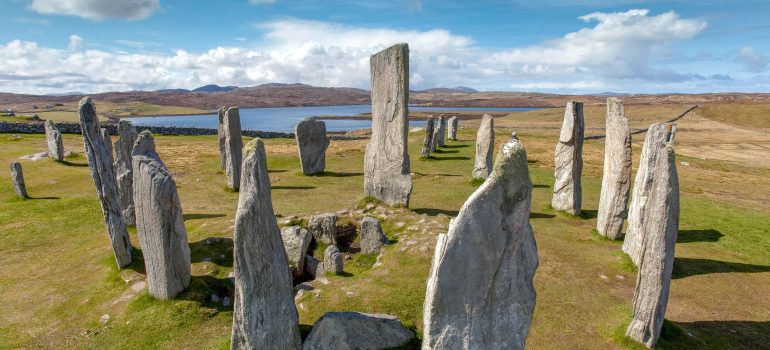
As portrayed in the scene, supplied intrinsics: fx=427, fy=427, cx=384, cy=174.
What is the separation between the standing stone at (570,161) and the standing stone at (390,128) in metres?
6.32

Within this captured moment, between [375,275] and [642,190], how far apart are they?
8.42 meters

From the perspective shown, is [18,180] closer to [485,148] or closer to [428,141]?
[485,148]

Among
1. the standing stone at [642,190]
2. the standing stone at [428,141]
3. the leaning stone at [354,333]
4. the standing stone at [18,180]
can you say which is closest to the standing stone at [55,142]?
the standing stone at [18,180]

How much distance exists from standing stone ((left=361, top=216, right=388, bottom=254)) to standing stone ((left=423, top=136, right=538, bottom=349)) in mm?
7064

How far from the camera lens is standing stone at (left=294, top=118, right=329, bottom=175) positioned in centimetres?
2561

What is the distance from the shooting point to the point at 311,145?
84.9 feet

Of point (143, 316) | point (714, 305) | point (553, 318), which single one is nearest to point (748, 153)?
point (714, 305)

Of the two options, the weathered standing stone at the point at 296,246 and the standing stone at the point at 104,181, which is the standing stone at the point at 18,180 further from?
the weathered standing stone at the point at 296,246

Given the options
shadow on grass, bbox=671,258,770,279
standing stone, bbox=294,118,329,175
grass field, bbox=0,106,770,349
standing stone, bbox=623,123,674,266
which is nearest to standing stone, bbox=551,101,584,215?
grass field, bbox=0,106,770,349

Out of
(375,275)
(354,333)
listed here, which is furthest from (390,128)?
(354,333)

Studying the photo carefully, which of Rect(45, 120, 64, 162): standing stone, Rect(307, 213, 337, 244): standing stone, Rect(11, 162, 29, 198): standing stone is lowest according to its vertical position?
Rect(307, 213, 337, 244): standing stone

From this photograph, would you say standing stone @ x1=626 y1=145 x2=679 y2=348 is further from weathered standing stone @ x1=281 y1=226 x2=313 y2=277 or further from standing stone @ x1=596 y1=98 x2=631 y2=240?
weathered standing stone @ x1=281 y1=226 x2=313 y2=277

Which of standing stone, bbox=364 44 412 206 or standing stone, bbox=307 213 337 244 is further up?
standing stone, bbox=364 44 412 206

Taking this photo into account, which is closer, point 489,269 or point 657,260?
point 489,269
